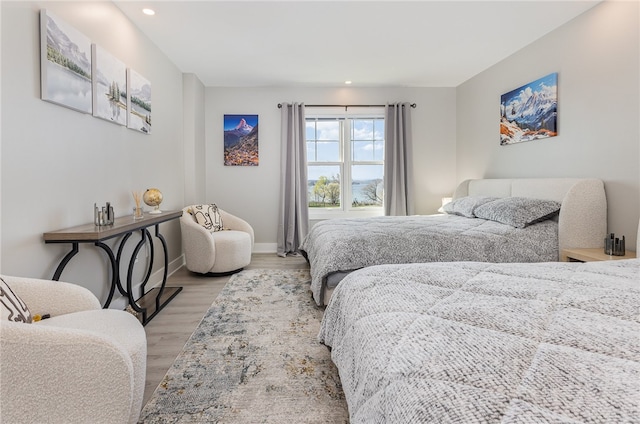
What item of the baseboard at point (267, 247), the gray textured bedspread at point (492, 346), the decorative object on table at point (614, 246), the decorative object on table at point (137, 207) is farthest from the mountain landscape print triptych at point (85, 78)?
the decorative object on table at point (614, 246)

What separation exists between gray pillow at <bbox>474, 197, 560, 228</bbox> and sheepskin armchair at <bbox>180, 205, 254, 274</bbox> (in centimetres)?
267

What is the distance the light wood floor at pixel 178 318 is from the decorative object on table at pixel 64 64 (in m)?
1.60

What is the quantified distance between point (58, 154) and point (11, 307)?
3.65ft

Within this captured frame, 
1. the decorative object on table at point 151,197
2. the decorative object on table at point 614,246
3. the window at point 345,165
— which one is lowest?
the decorative object on table at point 614,246

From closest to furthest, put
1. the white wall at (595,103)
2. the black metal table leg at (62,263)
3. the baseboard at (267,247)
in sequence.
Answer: the black metal table leg at (62,263) < the white wall at (595,103) < the baseboard at (267,247)

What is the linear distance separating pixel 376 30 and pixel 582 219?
2.43 m

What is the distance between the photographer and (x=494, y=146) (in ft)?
13.3

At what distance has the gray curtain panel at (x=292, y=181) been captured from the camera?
188 inches

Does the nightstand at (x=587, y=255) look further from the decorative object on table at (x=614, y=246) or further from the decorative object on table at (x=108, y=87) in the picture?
the decorative object on table at (x=108, y=87)

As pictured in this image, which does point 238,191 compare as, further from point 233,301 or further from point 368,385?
point 368,385

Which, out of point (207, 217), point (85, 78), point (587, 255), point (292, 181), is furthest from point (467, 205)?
point (85, 78)

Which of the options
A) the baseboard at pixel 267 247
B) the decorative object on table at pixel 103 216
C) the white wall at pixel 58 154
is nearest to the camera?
the white wall at pixel 58 154

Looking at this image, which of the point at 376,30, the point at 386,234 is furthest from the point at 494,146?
the point at 386,234

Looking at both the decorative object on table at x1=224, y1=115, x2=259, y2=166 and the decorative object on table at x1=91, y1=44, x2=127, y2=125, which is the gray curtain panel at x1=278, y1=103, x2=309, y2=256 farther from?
the decorative object on table at x1=91, y1=44, x2=127, y2=125
